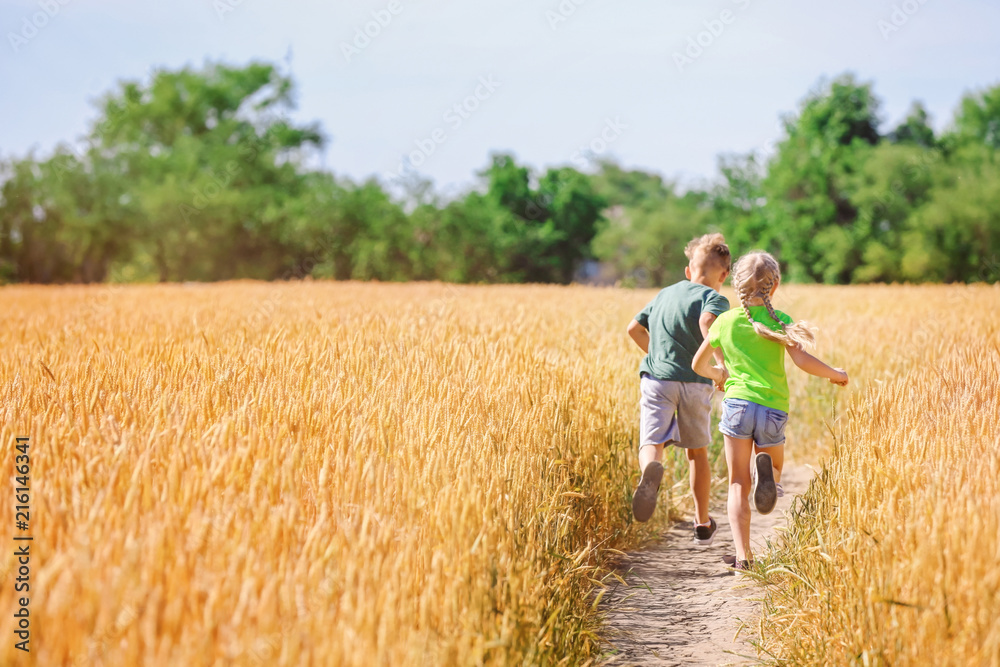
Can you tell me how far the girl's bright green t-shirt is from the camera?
3598mm

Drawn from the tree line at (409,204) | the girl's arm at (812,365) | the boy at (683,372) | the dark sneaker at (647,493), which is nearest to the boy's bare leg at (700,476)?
the boy at (683,372)

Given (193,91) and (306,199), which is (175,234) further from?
(193,91)

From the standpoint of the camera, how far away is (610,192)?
7450 centimetres

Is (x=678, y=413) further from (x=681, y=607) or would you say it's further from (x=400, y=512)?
(x=400, y=512)

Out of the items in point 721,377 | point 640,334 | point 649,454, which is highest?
point 640,334

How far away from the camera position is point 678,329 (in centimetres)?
404

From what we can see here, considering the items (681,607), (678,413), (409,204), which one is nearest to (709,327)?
(678,413)

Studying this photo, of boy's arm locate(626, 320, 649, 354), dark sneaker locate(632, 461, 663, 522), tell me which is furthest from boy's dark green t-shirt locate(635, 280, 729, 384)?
dark sneaker locate(632, 461, 663, 522)

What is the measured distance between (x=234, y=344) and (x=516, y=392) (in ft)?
6.92

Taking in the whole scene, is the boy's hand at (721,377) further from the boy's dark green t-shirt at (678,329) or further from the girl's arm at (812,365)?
the girl's arm at (812,365)

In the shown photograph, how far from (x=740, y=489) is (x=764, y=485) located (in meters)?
0.26

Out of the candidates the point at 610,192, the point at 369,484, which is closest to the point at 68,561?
the point at 369,484

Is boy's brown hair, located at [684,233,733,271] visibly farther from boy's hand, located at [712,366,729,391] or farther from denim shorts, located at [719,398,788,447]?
denim shorts, located at [719,398,788,447]

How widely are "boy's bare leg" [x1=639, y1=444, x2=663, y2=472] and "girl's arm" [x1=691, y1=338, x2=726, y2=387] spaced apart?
0.49 meters
